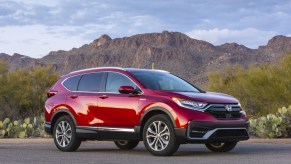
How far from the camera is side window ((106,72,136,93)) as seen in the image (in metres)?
12.6

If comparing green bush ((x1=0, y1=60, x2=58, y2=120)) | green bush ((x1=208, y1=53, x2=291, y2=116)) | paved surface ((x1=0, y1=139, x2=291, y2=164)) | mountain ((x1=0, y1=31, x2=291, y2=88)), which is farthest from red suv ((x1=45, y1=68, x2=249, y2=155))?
mountain ((x1=0, y1=31, x2=291, y2=88))

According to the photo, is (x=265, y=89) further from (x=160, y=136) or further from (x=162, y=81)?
(x=160, y=136)

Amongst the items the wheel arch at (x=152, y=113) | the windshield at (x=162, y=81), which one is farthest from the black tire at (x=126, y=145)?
the wheel arch at (x=152, y=113)

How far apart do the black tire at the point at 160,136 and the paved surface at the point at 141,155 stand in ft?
0.57

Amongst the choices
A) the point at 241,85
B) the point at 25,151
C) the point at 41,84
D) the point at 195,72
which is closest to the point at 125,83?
the point at 25,151

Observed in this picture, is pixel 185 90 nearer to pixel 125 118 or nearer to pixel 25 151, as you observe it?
pixel 125 118

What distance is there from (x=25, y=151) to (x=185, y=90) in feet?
12.4

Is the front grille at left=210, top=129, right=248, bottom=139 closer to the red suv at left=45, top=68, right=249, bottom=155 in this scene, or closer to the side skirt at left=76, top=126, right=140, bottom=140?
the red suv at left=45, top=68, right=249, bottom=155

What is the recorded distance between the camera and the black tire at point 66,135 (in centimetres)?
1310

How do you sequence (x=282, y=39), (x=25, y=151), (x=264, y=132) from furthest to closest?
(x=282, y=39)
(x=264, y=132)
(x=25, y=151)

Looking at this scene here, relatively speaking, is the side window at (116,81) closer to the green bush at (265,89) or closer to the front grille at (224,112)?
the front grille at (224,112)

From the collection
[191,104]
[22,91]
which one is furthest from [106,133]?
[22,91]

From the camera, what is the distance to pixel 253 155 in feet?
39.1

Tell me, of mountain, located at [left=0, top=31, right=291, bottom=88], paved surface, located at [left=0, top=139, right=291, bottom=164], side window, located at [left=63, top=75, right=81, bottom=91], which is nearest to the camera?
paved surface, located at [left=0, top=139, right=291, bottom=164]
